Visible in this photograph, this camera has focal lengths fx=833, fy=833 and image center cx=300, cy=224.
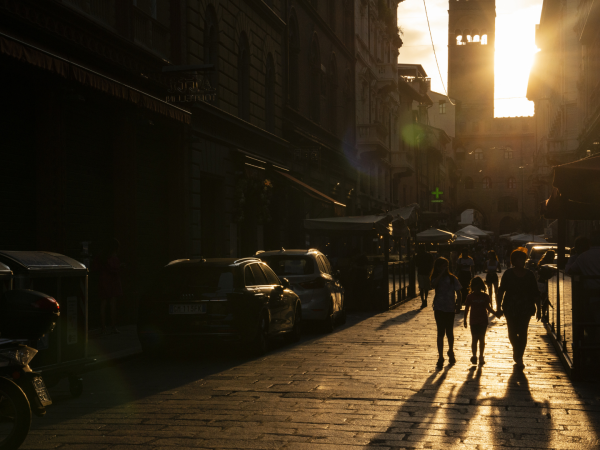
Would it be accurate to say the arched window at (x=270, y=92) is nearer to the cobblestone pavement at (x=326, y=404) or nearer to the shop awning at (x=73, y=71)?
the shop awning at (x=73, y=71)

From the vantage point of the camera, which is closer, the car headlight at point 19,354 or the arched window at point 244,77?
the car headlight at point 19,354

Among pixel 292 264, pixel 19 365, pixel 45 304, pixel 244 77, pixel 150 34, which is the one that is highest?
Result: pixel 244 77

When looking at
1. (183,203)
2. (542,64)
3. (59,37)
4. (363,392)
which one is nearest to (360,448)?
(363,392)

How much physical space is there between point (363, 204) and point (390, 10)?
42.1 ft

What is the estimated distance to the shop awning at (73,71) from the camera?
10.5m

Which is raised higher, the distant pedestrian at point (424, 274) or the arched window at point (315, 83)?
the arched window at point (315, 83)

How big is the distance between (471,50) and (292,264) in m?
85.3

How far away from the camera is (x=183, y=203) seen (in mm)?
19094

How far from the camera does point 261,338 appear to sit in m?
12.0

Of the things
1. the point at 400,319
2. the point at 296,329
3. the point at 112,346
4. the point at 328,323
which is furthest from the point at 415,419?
the point at 400,319

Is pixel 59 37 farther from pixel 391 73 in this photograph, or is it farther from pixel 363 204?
pixel 391 73

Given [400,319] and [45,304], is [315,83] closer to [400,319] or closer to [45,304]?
[400,319]

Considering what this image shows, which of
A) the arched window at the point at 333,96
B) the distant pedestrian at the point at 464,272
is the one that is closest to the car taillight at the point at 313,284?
the distant pedestrian at the point at 464,272

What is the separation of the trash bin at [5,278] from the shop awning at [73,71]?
394cm
